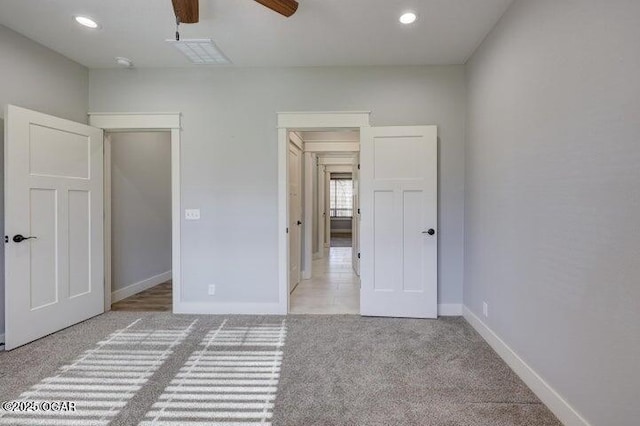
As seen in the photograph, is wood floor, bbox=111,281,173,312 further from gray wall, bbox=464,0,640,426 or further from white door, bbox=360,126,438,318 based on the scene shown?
gray wall, bbox=464,0,640,426

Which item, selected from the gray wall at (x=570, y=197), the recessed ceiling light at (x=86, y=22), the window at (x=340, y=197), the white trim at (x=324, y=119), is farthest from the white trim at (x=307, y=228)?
the window at (x=340, y=197)

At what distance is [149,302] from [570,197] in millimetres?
4382

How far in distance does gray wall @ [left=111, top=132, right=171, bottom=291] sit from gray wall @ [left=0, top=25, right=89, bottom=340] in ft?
2.20

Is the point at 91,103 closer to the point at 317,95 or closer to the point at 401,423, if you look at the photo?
the point at 317,95

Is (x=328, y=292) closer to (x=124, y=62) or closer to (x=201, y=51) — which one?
(x=201, y=51)

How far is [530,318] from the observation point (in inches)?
87.4

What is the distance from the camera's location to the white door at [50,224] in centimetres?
278

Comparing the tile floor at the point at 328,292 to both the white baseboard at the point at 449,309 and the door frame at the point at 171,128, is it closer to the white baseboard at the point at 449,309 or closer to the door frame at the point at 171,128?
the white baseboard at the point at 449,309

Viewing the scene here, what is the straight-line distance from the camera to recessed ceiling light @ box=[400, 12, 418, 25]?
262 centimetres

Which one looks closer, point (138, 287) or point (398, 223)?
point (398, 223)

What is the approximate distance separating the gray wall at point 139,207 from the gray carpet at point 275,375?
48.9 inches

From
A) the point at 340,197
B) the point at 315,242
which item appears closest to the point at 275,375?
the point at 315,242

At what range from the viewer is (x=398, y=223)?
3.53 m

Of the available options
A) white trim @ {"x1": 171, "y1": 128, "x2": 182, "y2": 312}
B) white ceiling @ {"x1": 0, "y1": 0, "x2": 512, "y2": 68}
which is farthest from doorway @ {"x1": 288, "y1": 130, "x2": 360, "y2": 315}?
white trim @ {"x1": 171, "y1": 128, "x2": 182, "y2": 312}
